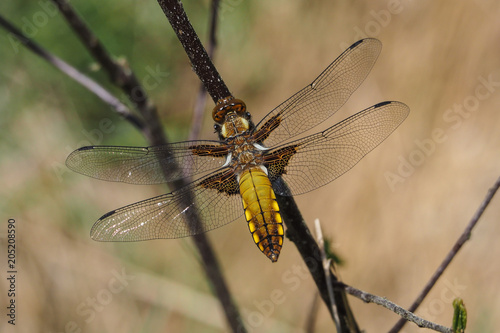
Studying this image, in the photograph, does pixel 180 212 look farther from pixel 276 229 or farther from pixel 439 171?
pixel 439 171

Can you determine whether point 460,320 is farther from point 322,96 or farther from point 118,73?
point 118,73

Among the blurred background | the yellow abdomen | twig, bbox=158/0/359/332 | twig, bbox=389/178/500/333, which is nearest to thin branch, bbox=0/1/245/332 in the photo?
the yellow abdomen

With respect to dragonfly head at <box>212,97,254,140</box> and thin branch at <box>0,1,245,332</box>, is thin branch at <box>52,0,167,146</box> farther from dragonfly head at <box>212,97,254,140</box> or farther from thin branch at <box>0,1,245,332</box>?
dragonfly head at <box>212,97,254,140</box>

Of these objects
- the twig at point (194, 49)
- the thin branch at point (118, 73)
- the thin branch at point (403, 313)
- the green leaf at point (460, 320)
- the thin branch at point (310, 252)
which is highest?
the thin branch at point (118, 73)

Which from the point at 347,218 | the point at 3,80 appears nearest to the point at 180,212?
the point at 347,218

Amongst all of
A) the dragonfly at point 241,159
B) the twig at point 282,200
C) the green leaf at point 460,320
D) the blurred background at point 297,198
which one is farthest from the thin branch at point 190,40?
the blurred background at point 297,198

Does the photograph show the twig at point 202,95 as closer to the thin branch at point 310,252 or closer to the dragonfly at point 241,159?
the dragonfly at point 241,159
